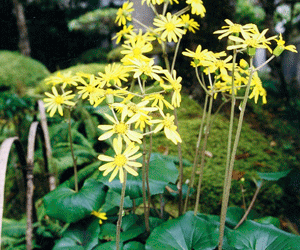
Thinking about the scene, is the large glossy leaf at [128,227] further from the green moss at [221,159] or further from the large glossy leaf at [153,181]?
the green moss at [221,159]

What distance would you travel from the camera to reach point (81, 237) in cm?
108

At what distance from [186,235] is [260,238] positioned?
0.26 m

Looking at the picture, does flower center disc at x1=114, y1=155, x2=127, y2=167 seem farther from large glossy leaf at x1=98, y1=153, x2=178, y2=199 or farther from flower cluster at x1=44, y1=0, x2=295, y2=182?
large glossy leaf at x1=98, y1=153, x2=178, y2=199

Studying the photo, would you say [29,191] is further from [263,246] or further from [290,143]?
[290,143]

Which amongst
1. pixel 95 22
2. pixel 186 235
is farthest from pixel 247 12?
pixel 186 235

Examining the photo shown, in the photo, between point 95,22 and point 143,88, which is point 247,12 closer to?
point 95,22

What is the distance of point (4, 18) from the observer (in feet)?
22.2

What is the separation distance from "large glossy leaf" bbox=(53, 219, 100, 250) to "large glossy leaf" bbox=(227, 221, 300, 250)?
539 millimetres

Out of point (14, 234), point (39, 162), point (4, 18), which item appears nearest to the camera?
point (14, 234)

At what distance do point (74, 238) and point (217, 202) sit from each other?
0.92 m

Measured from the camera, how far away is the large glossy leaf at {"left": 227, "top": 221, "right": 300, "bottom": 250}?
817 mm

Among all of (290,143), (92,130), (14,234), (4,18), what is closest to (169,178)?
(14,234)

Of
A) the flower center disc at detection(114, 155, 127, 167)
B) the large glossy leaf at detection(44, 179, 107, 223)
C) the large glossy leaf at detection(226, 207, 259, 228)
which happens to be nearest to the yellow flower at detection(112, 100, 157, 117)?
the flower center disc at detection(114, 155, 127, 167)

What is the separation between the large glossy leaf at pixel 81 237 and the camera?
1003mm
